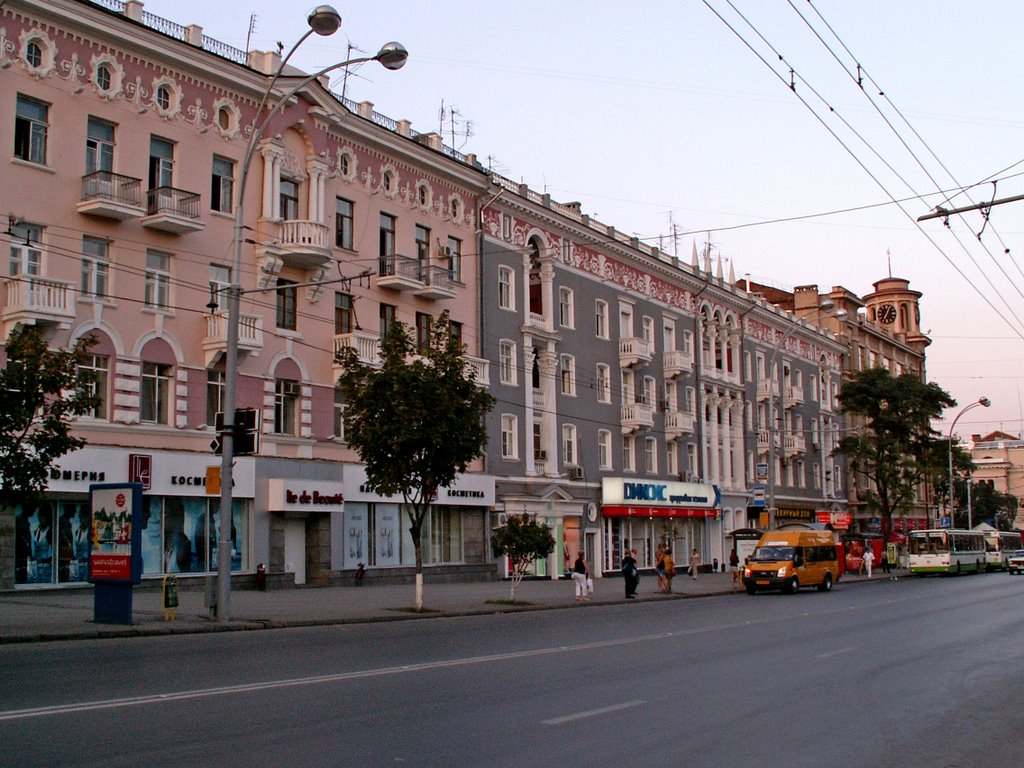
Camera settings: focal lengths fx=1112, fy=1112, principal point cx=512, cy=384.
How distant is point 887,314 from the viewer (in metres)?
99.4

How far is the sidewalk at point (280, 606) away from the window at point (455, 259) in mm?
11655

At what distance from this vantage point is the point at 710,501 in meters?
58.7

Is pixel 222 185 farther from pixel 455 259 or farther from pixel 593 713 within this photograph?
pixel 593 713

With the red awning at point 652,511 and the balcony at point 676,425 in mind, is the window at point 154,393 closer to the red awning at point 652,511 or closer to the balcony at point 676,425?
the red awning at point 652,511

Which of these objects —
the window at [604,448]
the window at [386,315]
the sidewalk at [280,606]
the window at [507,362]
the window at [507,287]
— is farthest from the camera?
the window at [604,448]

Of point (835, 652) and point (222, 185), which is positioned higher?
point (222, 185)

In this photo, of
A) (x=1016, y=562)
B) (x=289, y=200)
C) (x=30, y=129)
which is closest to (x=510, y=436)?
(x=289, y=200)

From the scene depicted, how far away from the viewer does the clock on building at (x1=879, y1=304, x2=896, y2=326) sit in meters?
99.0

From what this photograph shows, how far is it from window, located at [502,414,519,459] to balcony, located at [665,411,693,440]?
13535 mm

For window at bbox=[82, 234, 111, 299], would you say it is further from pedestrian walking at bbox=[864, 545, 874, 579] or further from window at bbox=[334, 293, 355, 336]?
pedestrian walking at bbox=[864, 545, 874, 579]

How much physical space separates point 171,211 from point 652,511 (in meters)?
29.7

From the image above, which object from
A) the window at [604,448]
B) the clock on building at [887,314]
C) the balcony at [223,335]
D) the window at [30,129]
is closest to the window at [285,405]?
the balcony at [223,335]

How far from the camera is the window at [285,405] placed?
3473 cm

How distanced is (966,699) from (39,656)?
40.3ft
